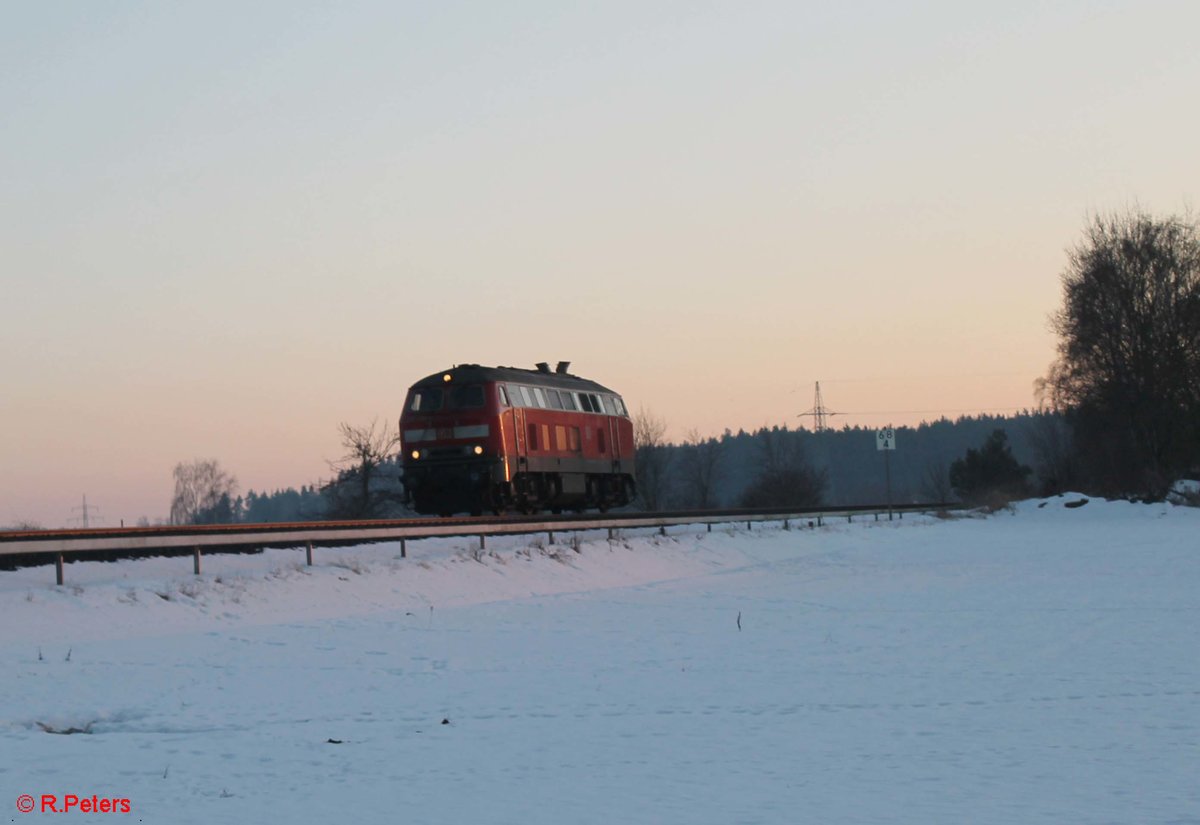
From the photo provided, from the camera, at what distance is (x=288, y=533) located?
57.4 ft

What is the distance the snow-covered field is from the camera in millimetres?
6930

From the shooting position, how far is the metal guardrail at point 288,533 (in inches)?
568

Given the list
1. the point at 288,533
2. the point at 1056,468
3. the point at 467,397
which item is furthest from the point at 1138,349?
the point at 288,533

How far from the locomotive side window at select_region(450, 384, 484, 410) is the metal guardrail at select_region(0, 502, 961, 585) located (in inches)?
164

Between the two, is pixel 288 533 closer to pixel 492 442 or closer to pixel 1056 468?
pixel 492 442

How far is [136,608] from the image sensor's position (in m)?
13.7

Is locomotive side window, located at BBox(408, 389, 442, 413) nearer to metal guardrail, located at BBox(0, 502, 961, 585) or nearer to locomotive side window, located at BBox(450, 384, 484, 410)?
locomotive side window, located at BBox(450, 384, 484, 410)

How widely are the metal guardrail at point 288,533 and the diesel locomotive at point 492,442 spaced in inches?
119

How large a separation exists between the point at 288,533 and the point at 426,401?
13.5m

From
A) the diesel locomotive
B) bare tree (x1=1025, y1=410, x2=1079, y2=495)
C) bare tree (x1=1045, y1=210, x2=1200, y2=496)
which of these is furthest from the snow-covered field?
bare tree (x1=1025, y1=410, x2=1079, y2=495)

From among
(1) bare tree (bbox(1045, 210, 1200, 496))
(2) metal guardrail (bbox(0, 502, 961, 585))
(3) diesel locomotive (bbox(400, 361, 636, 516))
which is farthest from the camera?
Answer: (1) bare tree (bbox(1045, 210, 1200, 496))

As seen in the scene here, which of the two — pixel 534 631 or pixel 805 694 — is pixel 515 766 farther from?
pixel 534 631

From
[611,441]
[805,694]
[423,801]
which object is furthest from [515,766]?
[611,441]

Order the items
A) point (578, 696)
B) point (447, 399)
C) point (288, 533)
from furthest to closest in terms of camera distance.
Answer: point (447, 399) < point (288, 533) < point (578, 696)
